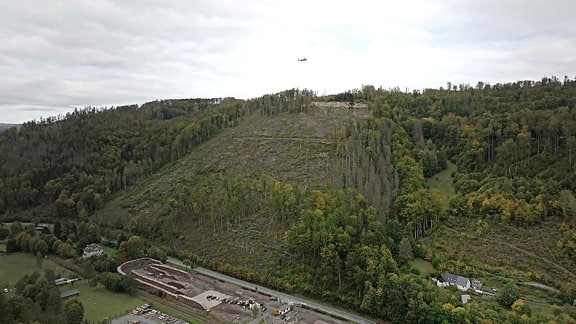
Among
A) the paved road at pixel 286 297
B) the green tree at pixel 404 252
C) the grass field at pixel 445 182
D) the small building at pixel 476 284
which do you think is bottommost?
the paved road at pixel 286 297

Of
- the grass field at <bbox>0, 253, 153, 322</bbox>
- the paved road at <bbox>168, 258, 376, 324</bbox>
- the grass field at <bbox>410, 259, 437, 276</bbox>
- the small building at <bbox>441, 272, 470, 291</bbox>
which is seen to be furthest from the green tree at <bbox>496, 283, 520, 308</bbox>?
the grass field at <bbox>0, 253, 153, 322</bbox>

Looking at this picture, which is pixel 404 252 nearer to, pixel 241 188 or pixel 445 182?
pixel 445 182

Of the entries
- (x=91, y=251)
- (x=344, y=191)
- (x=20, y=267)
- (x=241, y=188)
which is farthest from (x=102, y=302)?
(x=344, y=191)

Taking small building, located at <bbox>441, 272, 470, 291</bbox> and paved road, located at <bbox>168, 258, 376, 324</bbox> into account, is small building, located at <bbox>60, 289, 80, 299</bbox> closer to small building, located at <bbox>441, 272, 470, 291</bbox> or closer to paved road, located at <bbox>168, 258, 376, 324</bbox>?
paved road, located at <bbox>168, 258, 376, 324</bbox>

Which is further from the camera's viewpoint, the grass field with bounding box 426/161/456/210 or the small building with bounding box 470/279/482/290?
the grass field with bounding box 426/161/456/210

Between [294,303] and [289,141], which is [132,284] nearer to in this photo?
[294,303]

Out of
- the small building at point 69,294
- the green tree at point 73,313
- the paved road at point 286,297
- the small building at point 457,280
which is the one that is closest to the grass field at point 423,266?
the small building at point 457,280

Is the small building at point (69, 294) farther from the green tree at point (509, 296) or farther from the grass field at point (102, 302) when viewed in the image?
the green tree at point (509, 296)
